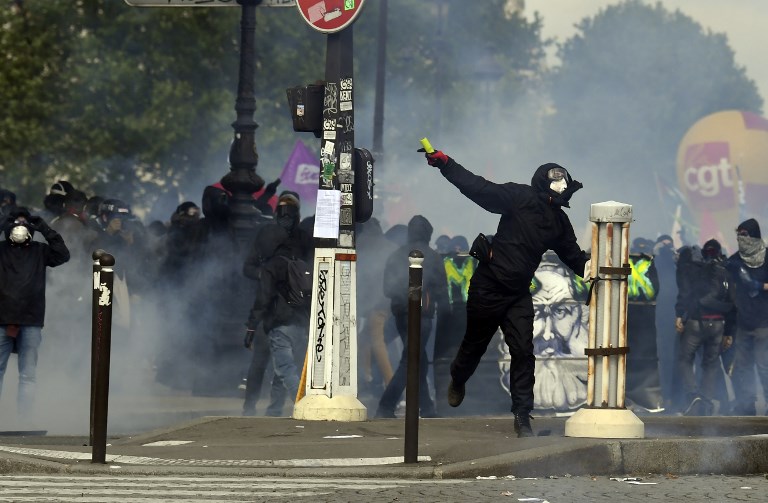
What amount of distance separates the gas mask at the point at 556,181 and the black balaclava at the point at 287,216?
364cm

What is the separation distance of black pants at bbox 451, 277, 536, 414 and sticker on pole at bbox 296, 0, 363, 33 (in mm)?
2241

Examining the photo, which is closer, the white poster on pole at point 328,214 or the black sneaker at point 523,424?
the black sneaker at point 523,424

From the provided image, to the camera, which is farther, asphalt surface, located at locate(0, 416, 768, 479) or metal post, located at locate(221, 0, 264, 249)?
metal post, located at locate(221, 0, 264, 249)

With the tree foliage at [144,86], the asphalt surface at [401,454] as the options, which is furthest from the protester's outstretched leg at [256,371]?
the tree foliage at [144,86]

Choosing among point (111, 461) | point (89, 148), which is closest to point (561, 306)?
point (111, 461)

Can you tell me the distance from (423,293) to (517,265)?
162 inches

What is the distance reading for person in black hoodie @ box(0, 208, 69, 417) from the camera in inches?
552

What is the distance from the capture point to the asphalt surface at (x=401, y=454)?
10094mm

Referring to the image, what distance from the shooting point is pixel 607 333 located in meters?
11.3

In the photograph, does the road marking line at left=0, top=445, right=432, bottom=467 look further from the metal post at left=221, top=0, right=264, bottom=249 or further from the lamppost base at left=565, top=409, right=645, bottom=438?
the metal post at left=221, top=0, right=264, bottom=249

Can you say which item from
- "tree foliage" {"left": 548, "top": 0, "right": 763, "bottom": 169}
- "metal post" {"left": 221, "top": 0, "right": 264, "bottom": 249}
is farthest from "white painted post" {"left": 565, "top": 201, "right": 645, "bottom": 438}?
"tree foliage" {"left": 548, "top": 0, "right": 763, "bottom": 169}

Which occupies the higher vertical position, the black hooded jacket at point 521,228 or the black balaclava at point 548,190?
the black balaclava at point 548,190

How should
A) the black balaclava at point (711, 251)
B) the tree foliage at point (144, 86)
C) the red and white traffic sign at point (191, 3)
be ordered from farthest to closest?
the tree foliage at point (144, 86)
the black balaclava at point (711, 251)
the red and white traffic sign at point (191, 3)

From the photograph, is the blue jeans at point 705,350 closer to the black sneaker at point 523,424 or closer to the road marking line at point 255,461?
the black sneaker at point 523,424
